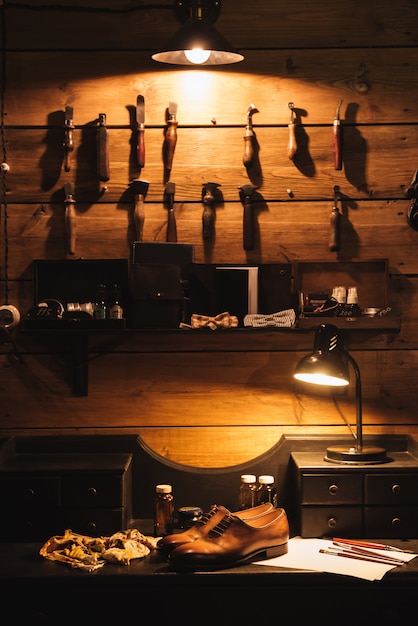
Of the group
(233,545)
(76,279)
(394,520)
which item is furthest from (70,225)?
(394,520)

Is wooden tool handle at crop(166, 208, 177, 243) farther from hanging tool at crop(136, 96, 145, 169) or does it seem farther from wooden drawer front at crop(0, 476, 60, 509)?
wooden drawer front at crop(0, 476, 60, 509)

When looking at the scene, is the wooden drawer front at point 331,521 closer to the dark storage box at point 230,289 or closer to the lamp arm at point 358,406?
the lamp arm at point 358,406

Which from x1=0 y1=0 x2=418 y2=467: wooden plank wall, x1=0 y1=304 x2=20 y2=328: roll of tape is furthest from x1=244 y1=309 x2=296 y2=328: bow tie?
x1=0 y1=304 x2=20 y2=328: roll of tape

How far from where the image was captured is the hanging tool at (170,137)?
10.4ft

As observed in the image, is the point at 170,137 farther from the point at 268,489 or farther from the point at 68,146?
the point at 268,489

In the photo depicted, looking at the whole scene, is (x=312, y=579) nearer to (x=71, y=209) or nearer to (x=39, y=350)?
(x=39, y=350)

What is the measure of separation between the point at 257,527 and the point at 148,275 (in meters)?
0.93

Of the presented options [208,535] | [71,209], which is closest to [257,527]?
[208,535]

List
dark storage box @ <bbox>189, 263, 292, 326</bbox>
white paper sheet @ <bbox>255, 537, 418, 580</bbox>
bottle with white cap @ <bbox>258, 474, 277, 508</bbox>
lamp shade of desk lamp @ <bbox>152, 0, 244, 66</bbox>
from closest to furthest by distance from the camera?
1. white paper sheet @ <bbox>255, 537, 418, 580</bbox>
2. lamp shade of desk lamp @ <bbox>152, 0, 244, 66</bbox>
3. bottle with white cap @ <bbox>258, 474, 277, 508</bbox>
4. dark storage box @ <bbox>189, 263, 292, 326</bbox>

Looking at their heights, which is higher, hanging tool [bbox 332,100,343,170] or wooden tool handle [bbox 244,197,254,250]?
hanging tool [bbox 332,100,343,170]

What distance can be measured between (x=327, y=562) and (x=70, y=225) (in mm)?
1490

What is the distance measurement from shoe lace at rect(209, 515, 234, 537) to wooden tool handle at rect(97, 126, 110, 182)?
4.33ft

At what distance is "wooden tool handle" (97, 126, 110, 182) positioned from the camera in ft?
10.3

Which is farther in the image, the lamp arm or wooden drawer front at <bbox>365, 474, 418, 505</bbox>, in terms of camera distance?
the lamp arm
